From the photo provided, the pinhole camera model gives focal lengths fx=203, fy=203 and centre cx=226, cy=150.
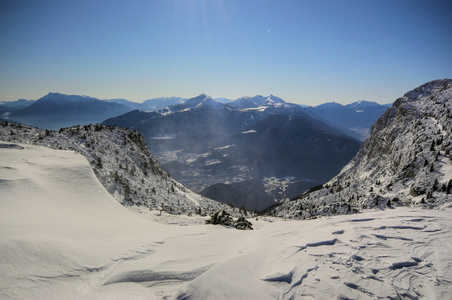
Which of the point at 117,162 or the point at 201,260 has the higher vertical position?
the point at 117,162

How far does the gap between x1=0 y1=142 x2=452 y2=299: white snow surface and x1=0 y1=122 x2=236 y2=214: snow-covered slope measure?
9.47m

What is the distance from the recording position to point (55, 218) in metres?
5.71

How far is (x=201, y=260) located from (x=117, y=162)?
1791 centimetres

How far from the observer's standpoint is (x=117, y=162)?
64.6ft

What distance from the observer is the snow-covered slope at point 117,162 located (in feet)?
52.0

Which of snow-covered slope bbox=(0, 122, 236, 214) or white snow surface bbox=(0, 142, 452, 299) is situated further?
snow-covered slope bbox=(0, 122, 236, 214)

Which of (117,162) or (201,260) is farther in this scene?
(117,162)

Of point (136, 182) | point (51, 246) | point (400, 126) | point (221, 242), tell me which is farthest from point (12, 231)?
point (400, 126)

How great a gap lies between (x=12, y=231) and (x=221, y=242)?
17.1 ft

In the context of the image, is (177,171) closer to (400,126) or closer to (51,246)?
(400,126)

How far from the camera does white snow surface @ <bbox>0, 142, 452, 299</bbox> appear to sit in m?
3.42

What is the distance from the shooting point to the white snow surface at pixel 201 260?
342 centimetres

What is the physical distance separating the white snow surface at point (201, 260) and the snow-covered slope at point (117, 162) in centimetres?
947

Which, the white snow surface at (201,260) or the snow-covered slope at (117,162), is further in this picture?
the snow-covered slope at (117,162)
